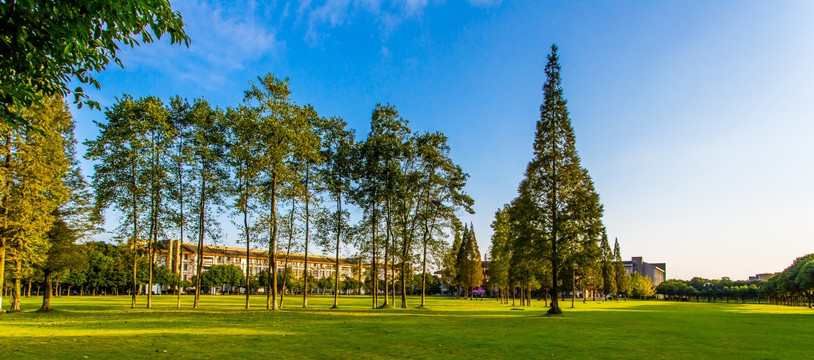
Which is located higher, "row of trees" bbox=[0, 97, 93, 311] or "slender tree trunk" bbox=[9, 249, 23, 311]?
"row of trees" bbox=[0, 97, 93, 311]

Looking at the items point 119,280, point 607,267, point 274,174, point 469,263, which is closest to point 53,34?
point 274,174

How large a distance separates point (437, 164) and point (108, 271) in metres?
102

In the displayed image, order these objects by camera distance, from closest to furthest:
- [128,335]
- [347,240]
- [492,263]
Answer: [128,335] → [347,240] → [492,263]

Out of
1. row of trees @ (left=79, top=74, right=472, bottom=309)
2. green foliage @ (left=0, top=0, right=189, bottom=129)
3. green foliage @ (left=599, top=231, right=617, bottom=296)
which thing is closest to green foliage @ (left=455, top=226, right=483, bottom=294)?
green foliage @ (left=599, top=231, right=617, bottom=296)

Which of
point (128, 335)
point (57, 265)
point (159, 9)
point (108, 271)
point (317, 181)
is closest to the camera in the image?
point (159, 9)

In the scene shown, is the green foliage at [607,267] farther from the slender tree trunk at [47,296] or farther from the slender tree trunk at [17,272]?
the slender tree trunk at [17,272]

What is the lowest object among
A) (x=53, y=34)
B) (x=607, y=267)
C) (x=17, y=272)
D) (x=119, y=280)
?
(x=119, y=280)

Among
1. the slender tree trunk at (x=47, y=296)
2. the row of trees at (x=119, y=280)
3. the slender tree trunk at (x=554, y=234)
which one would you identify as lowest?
the row of trees at (x=119, y=280)

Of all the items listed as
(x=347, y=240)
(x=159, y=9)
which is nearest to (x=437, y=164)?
(x=347, y=240)

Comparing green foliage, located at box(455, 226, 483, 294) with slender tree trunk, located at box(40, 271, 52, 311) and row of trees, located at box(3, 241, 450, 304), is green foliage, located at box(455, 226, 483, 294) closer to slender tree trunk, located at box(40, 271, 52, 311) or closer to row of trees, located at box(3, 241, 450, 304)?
row of trees, located at box(3, 241, 450, 304)

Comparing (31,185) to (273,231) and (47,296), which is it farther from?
(273,231)

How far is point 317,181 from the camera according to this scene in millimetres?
47375

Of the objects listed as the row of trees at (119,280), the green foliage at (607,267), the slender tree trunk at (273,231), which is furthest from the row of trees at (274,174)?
the green foliage at (607,267)

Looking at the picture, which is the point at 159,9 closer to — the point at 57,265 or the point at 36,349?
the point at 36,349
